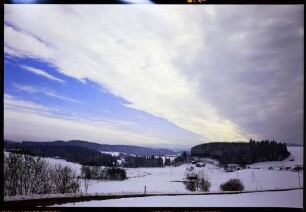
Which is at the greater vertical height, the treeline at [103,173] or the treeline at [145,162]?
the treeline at [145,162]

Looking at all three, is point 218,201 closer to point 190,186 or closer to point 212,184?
point 212,184

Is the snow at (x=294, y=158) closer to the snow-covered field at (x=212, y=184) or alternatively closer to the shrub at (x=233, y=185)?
the snow-covered field at (x=212, y=184)

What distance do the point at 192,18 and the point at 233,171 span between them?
5.72ft

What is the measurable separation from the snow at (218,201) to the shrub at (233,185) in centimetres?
8

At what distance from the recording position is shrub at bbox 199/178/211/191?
4.05 meters

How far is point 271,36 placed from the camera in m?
3.87

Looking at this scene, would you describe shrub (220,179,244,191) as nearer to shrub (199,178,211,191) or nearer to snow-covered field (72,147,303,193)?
snow-covered field (72,147,303,193)

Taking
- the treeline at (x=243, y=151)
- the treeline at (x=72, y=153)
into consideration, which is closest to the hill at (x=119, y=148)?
the treeline at (x=72, y=153)

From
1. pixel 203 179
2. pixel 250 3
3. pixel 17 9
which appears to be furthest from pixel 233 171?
pixel 17 9

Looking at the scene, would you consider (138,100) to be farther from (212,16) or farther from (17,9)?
(17,9)

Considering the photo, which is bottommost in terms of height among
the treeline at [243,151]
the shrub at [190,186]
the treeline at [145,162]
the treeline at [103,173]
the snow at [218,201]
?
the snow at [218,201]

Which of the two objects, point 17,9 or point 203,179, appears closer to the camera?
point 17,9

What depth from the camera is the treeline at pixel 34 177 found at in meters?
3.90

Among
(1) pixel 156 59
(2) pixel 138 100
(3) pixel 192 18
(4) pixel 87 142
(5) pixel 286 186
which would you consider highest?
(3) pixel 192 18
